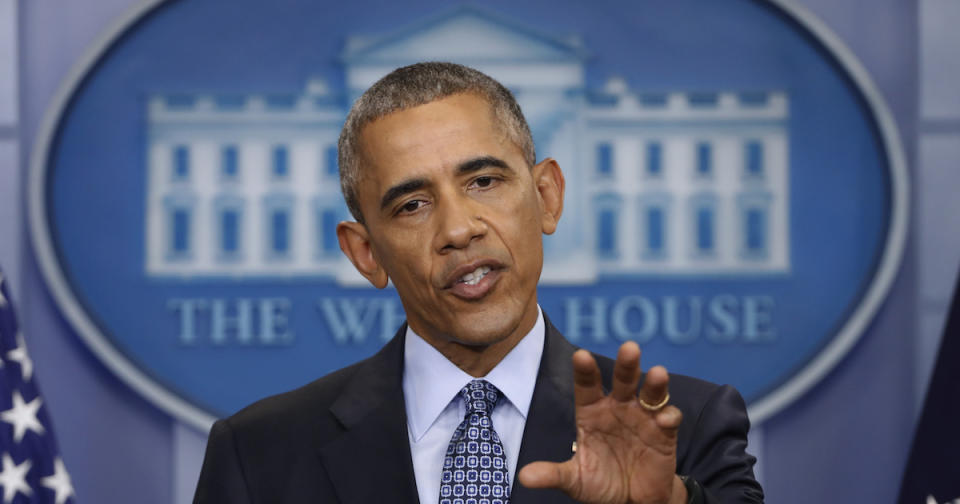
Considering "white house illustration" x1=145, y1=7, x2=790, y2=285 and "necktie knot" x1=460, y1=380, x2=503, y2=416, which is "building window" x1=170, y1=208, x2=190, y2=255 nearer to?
"white house illustration" x1=145, y1=7, x2=790, y2=285

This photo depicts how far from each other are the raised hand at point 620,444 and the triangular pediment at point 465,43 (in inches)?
75.1

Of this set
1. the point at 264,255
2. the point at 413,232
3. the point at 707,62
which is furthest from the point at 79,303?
the point at 707,62

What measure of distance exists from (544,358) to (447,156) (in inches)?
14.4

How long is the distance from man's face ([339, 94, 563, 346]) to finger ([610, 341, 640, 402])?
315 millimetres

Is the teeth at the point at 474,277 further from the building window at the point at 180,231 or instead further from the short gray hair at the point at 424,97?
the building window at the point at 180,231

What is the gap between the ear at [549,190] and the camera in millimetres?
1724

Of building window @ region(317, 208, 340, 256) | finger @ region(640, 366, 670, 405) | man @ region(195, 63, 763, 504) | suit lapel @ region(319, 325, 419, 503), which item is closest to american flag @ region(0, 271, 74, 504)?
building window @ region(317, 208, 340, 256)

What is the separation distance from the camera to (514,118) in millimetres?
1657

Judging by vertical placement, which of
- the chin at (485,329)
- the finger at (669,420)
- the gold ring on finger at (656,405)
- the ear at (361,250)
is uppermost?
the ear at (361,250)

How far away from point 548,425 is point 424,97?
560mm

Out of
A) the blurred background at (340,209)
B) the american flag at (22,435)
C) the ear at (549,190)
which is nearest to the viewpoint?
the ear at (549,190)

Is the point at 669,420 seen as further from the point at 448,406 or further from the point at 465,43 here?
the point at 465,43

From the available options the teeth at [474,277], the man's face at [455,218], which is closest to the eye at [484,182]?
the man's face at [455,218]

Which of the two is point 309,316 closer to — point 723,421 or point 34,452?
point 34,452
